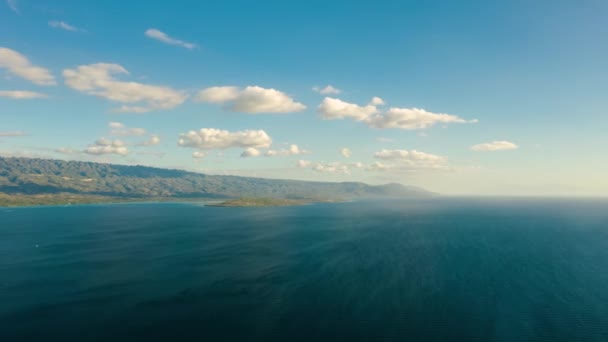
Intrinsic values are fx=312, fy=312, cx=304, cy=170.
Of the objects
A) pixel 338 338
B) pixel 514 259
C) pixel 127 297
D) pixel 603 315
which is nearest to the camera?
pixel 338 338

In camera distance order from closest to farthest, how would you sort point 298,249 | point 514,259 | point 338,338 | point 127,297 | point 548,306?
point 338,338, point 548,306, point 127,297, point 514,259, point 298,249

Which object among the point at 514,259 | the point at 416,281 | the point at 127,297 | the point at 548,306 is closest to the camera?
the point at 548,306

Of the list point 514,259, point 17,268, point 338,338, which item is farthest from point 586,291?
point 17,268

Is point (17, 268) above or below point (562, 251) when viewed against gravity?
below

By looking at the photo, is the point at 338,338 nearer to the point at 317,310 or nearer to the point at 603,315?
the point at 317,310

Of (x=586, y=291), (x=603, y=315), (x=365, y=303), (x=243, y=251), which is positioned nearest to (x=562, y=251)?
(x=586, y=291)

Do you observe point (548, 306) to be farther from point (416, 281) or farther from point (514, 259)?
point (514, 259)

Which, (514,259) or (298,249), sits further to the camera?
(298,249)

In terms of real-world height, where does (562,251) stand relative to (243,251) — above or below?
above

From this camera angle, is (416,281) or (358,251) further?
(358,251)
